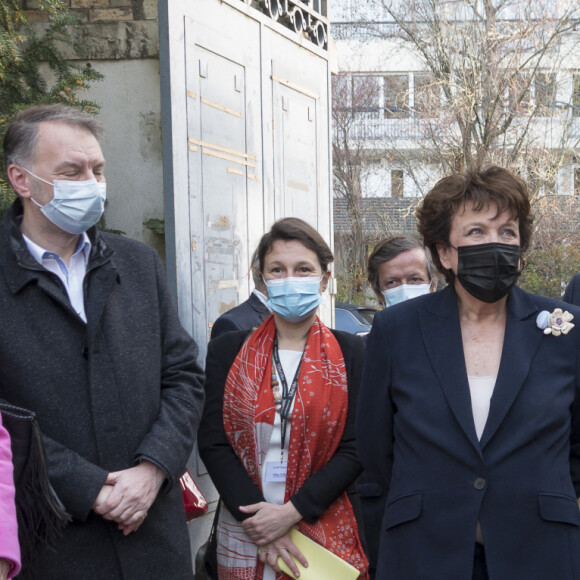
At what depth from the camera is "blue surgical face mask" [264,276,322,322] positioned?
3760mm

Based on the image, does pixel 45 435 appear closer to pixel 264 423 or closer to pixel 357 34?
pixel 264 423

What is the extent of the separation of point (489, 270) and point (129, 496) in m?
1.37

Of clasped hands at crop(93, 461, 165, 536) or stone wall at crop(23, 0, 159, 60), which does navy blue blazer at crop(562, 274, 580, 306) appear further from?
stone wall at crop(23, 0, 159, 60)

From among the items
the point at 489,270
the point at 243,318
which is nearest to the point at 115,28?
the point at 243,318

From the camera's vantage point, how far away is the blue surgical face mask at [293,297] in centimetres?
376

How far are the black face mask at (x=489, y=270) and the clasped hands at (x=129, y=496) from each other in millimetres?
1217

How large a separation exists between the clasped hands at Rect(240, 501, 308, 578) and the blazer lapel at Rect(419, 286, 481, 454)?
929 millimetres

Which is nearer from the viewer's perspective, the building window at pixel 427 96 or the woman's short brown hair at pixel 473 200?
the woman's short brown hair at pixel 473 200

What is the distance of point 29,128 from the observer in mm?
3234

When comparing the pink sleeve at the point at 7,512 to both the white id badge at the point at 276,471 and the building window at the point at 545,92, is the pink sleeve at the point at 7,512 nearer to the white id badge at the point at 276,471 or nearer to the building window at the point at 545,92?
the white id badge at the point at 276,471

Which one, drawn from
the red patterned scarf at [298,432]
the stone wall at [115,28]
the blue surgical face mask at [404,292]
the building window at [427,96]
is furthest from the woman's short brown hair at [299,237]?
the building window at [427,96]

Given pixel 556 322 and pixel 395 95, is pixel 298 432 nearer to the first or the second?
pixel 556 322

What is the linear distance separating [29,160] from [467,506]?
188 centimetres

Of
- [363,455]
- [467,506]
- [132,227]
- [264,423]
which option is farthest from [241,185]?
[467,506]
